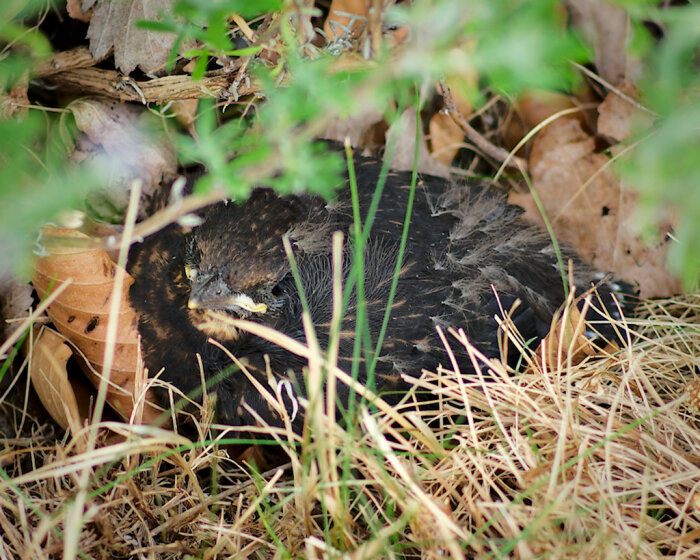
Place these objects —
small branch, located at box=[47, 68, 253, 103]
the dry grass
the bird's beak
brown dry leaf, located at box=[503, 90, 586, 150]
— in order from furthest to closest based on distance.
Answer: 1. brown dry leaf, located at box=[503, 90, 586, 150]
2. small branch, located at box=[47, 68, 253, 103]
3. the bird's beak
4. the dry grass

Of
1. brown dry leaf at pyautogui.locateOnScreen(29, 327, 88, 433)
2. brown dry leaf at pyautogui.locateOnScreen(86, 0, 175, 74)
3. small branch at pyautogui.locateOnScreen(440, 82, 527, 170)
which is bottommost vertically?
brown dry leaf at pyautogui.locateOnScreen(29, 327, 88, 433)

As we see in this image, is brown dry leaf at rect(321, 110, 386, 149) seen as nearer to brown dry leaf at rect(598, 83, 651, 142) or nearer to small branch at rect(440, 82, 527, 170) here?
small branch at rect(440, 82, 527, 170)

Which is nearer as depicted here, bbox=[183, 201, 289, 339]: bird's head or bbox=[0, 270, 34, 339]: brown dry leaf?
bbox=[183, 201, 289, 339]: bird's head

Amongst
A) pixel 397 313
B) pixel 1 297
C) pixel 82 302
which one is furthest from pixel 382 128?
pixel 1 297

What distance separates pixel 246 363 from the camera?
86.4 inches

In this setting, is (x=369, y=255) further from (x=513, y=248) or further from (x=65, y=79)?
(x=65, y=79)

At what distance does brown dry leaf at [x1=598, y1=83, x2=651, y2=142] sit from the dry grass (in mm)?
1106

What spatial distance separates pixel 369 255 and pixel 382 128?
1.03 m

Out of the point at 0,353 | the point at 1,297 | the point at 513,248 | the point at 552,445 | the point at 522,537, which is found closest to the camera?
the point at 522,537

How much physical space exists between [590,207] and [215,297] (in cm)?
183

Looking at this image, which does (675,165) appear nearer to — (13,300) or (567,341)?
(567,341)

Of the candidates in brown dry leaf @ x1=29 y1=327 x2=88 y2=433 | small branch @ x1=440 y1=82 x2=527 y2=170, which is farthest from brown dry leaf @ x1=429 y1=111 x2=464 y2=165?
brown dry leaf @ x1=29 y1=327 x2=88 y2=433

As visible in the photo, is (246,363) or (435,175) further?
(435,175)

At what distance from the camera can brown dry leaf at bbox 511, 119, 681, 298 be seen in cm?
291
